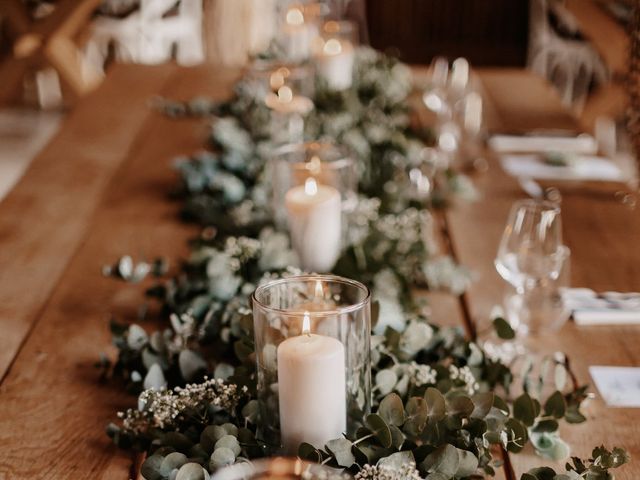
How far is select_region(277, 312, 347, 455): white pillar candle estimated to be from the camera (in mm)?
752

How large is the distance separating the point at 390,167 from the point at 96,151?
0.70 metres

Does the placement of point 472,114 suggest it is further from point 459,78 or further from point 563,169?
point 563,169

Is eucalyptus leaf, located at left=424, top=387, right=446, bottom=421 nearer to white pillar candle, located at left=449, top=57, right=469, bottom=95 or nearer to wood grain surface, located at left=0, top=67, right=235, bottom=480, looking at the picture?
wood grain surface, located at left=0, top=67, right=235, bottom=480

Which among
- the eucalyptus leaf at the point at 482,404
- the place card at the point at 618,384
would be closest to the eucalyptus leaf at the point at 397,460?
the eucalyptus leaf at the point at 482,404

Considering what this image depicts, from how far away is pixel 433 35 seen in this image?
5.57 metres

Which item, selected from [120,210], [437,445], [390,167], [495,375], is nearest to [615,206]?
[390,167]

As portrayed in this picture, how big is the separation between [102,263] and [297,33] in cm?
127

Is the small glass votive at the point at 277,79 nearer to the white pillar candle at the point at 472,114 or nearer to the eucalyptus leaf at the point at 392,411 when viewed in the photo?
the white pillar candle at the point at 472,114

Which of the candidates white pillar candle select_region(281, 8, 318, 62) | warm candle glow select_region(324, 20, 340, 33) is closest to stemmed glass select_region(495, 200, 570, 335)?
warm candle glow select_region(324, 20, 340, 33)

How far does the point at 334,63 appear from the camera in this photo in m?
2.16

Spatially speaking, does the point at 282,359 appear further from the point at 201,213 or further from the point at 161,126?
the point at 161,126

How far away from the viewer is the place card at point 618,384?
983 mm

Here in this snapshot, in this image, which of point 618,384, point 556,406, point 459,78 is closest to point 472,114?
point 459,78

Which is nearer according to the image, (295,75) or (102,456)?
(102,456)
